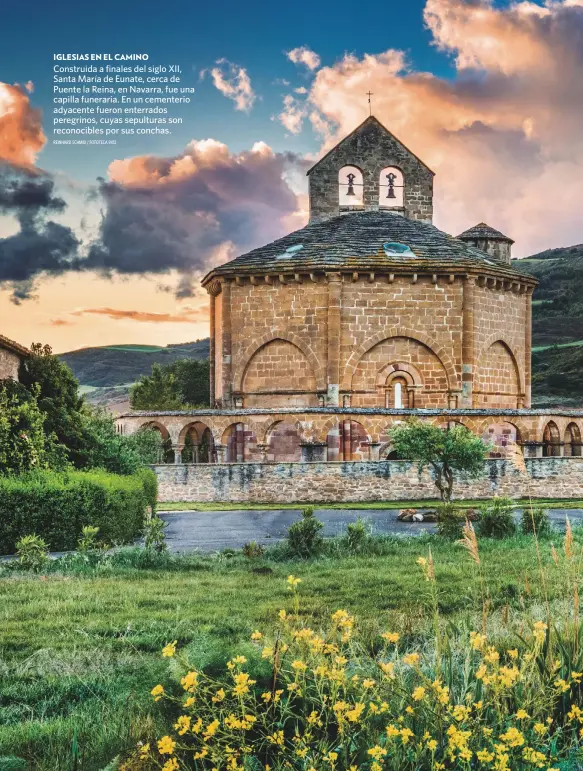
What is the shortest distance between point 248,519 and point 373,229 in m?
20.2

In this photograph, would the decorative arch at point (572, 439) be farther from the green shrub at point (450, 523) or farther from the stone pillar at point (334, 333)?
the green shrub at point (450, 523)

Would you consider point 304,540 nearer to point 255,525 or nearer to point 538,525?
point 538,525

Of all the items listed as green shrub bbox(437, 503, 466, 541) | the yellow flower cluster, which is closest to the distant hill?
green shrub bbox(437, 503, 466, 541)

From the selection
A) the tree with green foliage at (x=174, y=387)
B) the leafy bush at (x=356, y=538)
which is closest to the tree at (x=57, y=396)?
the leafy bush at (x=356, y=538)

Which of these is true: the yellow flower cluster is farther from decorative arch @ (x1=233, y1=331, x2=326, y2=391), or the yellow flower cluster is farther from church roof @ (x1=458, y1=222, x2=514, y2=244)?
church roof @ (x1=458, y1=222, x2=514, y2=244)

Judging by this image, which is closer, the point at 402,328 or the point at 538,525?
the point at 538,525

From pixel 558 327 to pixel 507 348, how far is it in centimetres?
6175

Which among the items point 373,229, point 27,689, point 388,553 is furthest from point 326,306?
point 27,689

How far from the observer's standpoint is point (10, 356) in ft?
73.2

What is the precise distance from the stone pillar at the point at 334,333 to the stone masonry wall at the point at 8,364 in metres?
16.0

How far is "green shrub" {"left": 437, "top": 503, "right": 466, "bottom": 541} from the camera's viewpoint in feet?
54.4

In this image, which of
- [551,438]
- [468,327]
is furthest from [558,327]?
[551,438]

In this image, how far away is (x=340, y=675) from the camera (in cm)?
493

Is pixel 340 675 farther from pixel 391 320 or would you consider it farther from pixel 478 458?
pixel 391 320
